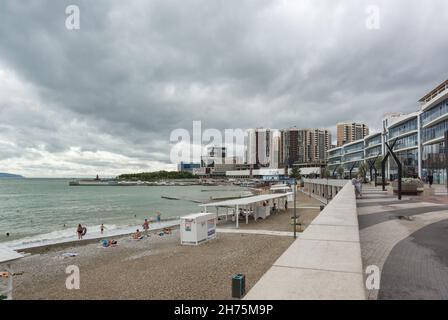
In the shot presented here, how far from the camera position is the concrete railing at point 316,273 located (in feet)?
11.3

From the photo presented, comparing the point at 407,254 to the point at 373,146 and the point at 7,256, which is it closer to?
the point at 7,256

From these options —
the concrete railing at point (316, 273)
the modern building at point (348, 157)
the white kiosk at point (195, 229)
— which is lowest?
the white kiosk at point (195, 229)

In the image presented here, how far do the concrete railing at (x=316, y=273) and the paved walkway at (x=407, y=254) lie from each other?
1.20 meters

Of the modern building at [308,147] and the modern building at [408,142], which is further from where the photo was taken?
the modern building at [308,147]

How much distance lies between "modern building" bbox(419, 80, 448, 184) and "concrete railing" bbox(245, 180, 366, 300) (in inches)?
1790

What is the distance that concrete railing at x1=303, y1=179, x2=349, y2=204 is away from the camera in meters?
41.2

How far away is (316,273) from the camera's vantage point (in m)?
Answer: 4.16

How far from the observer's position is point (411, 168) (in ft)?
189

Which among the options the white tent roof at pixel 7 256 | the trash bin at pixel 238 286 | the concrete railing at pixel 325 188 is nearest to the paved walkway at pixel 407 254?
the trash bin at pixel 238 286

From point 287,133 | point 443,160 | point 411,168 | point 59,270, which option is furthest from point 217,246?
point 287,133

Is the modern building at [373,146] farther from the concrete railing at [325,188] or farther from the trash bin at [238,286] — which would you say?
the trash bin at [238,286]

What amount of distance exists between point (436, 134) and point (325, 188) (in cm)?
2095
